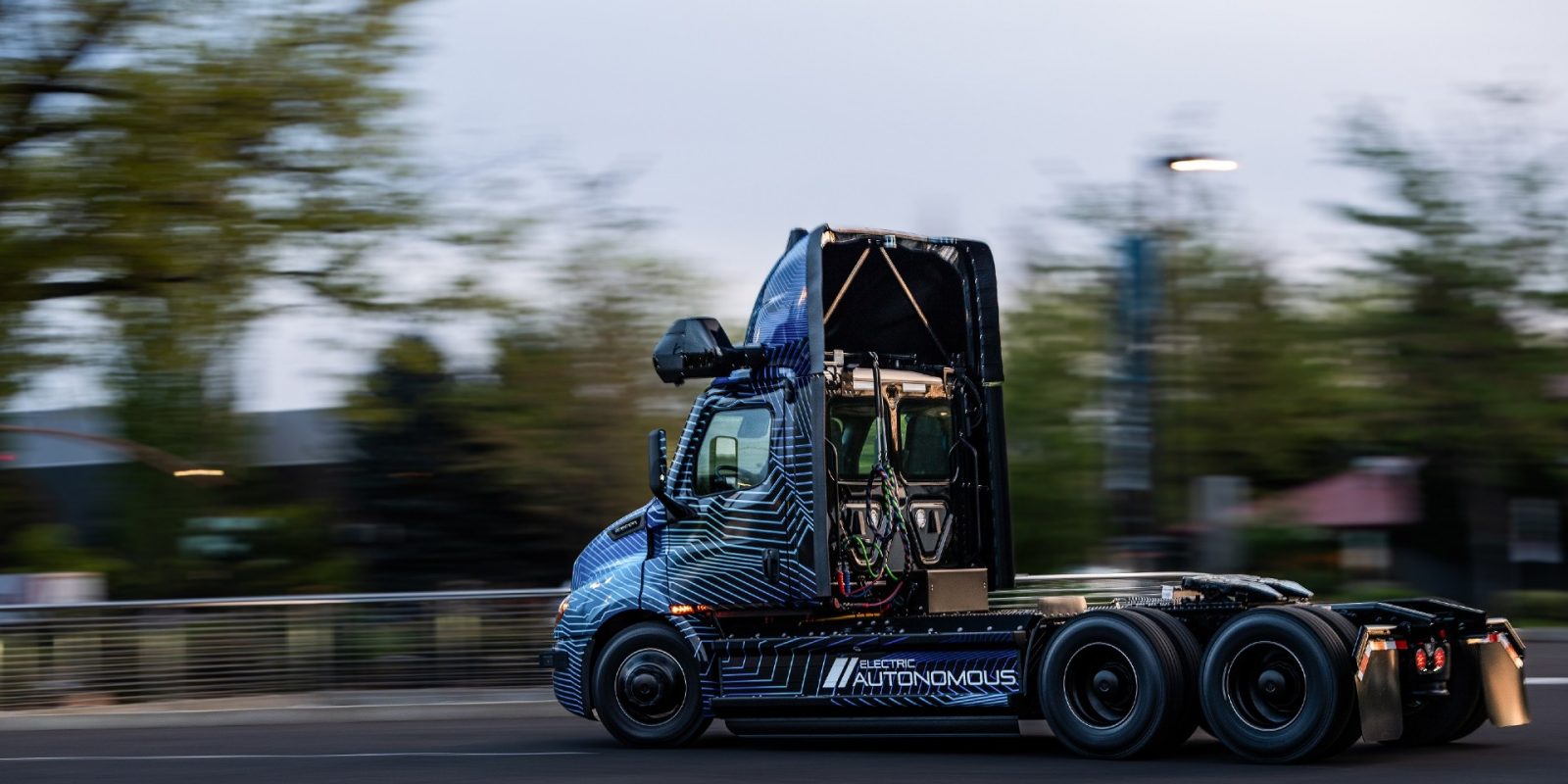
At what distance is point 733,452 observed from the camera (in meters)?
14.0

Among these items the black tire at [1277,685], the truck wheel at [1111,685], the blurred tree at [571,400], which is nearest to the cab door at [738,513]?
the truck wheel at [1111,685]

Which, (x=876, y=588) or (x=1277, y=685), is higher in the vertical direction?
(x=876, y=588)

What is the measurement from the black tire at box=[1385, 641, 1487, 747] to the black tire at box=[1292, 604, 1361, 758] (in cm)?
44

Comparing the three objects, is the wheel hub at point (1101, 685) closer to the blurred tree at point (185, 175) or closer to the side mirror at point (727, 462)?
the side mirror at point (727, 462)

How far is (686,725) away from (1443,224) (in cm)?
2789

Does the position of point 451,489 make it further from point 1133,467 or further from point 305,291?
point 1133,467

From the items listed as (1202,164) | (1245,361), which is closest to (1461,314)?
(1245,361)

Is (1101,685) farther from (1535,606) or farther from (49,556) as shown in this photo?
(1535,606)

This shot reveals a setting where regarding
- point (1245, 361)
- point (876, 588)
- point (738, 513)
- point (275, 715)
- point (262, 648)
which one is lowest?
point (275, 715)

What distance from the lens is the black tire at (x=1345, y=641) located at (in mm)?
10703

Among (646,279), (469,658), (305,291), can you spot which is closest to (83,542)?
(646,279)

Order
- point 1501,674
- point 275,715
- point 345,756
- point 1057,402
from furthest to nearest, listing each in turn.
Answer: point 1057,402 < point 275,715 < point 345,756 < point 1501,674

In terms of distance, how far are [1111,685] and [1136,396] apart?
8.92m

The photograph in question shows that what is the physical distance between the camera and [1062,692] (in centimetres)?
1181
